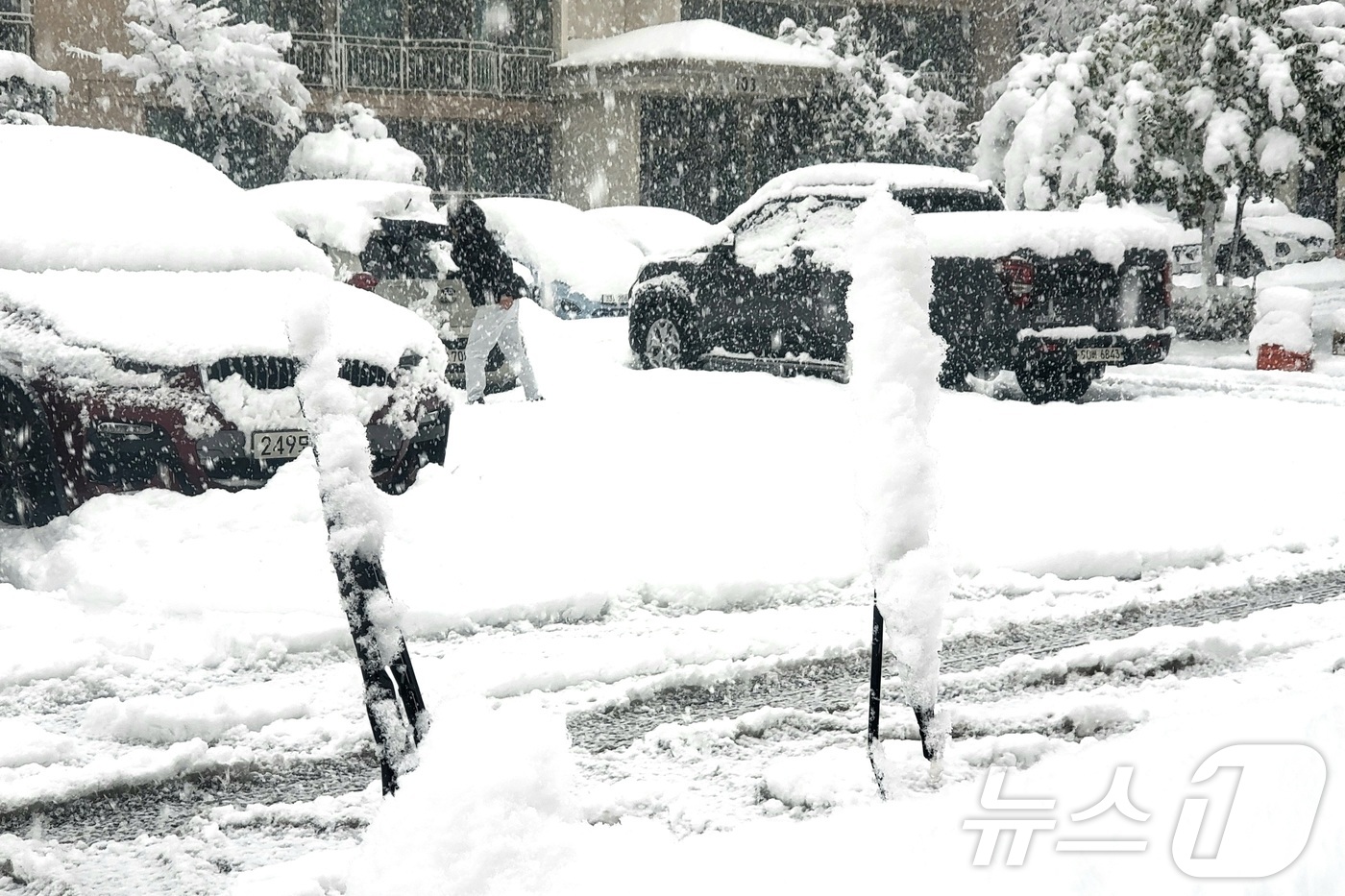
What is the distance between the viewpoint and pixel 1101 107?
1678 centimetres

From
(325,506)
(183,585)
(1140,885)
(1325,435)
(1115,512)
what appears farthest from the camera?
(1325,435)

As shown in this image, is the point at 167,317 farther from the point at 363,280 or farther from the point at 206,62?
the point at 206,62

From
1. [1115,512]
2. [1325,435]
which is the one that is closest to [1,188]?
[1115,512]

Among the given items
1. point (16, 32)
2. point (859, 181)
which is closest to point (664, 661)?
point (859, 181)

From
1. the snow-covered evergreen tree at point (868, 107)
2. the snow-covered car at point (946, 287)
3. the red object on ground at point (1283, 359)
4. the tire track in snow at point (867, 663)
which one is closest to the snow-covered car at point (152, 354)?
the tire track in snow at point (867, 663)

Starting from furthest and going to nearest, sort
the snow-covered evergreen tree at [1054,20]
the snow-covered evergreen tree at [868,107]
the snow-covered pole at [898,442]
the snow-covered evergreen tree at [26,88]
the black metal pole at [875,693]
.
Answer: the snow-covered evergreen tree at [1054,20], the snow-covered evergreen tree at [868,107], the snow-covered evergreen tree at [26,88], the black metal pole at [875,693], the snow-covered pole at [898,442]

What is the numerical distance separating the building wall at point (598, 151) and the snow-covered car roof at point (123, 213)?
18.2 meters

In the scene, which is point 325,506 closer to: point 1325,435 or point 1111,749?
point 1111,749

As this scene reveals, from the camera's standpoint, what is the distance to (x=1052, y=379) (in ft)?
36.6

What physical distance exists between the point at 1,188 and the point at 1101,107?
13325mm

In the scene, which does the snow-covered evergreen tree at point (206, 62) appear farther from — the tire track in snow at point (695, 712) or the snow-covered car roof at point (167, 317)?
the tire track in snow at point (695, 712)

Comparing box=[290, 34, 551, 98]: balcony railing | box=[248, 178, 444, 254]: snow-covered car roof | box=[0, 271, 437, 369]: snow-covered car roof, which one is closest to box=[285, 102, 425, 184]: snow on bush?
box=[290, 34, 551, 98]: balcony railing

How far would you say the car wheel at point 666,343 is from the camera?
12.9 metres

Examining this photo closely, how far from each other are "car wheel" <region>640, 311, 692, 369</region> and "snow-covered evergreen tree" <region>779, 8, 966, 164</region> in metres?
14.7
